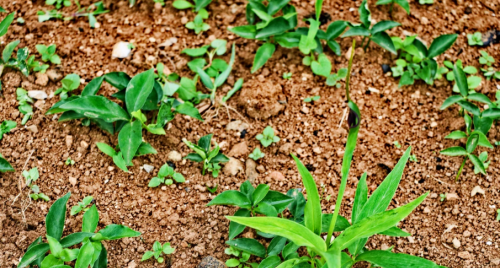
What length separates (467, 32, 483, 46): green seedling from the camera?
2.59 meters

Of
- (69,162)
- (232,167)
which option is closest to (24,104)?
(69,162)

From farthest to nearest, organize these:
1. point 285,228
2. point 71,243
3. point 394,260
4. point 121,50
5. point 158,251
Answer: point 121,50 < point 158,251 < point 71,243 < point 394,260 < point 285,228

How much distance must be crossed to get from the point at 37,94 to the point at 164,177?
0.85 m

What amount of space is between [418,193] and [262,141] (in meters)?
0.79

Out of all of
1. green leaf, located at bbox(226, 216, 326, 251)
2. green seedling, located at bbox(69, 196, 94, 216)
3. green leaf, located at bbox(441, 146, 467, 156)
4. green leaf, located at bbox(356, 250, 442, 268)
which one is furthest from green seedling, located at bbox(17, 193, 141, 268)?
green leaf, located at bbox(441, 146, 467, 156)

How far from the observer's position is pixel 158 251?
6.49 feet

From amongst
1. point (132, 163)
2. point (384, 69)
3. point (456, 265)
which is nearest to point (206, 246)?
point (132, 163)

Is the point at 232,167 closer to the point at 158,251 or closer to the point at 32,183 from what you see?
the point at 158,251

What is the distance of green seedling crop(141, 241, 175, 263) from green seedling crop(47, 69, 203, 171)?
39 cm

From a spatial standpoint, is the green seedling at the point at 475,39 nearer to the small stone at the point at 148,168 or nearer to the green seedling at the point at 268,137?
the green seedling at the point at 268,137

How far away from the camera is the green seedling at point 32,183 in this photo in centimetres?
211

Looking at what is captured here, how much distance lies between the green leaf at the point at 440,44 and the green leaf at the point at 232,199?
1.29 m

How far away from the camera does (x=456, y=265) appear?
1.99 meters

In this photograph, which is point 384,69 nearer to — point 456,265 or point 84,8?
point 456,265
